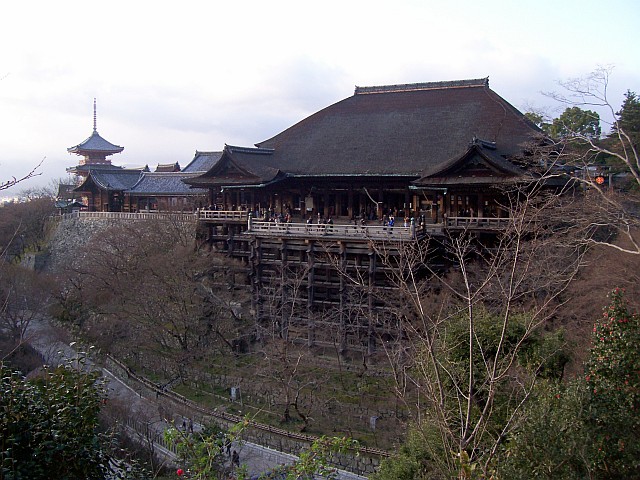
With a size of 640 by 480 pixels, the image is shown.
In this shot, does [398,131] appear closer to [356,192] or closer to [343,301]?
[356,192]

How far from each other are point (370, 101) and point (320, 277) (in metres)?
11.2

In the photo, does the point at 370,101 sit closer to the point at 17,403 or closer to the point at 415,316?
the point at 415,316

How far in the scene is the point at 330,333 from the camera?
858 inches

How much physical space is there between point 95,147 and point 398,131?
37248 mm

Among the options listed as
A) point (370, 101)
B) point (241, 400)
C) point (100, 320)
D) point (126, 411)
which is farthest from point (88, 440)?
point (370, 101)

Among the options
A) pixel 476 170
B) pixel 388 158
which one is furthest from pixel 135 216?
pixel 476 170

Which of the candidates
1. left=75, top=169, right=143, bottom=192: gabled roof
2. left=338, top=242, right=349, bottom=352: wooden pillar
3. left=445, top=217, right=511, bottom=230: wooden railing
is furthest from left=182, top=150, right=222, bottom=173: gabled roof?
left=445, top=217, right=511, bottom=230: wooden railing

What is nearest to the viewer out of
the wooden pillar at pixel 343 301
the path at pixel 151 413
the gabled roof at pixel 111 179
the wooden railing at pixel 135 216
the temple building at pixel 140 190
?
A: the path at pixel 151 413

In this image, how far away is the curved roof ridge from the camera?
26.7 meters

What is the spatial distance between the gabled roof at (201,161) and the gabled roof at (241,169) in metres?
10.4

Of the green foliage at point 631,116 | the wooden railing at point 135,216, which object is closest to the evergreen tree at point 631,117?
the green foliage at point 631,116

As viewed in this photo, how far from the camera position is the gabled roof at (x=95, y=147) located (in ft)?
170

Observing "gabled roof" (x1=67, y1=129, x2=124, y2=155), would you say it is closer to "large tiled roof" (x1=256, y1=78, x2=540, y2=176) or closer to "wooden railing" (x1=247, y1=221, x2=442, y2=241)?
"large tiled roof" (x1=256, y1=78, x2=540, y2=176)

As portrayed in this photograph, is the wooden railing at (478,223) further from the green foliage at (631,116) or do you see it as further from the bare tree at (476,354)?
the green foliage at (631,116)
